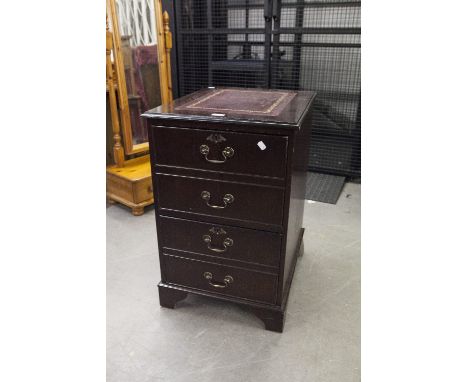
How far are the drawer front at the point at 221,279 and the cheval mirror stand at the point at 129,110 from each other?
91 centimetres

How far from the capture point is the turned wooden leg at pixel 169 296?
1471 mm

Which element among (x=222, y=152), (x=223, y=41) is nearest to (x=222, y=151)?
(x=222, y=152)

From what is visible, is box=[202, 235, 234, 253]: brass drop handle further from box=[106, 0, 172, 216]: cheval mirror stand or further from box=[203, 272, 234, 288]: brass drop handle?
box=[106, 0, 172, 216]: cheval mirror stand

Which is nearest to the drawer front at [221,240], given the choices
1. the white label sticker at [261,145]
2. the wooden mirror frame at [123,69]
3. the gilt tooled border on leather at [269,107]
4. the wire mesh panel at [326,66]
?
the white label sticker at [261,145]

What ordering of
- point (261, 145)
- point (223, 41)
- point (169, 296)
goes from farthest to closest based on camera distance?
point (223, 41), point (169, 296), point (261, 145)

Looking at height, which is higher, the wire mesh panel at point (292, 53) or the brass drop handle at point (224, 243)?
the wire mesh panel at point (292, 53)

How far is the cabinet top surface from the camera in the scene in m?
1.13

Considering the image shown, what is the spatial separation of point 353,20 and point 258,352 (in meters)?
2.25

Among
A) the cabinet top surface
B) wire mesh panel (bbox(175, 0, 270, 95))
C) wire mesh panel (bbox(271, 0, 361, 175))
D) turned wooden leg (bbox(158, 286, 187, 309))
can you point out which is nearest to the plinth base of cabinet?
turned wooden leg (bbox(158, 286, 187, 309))

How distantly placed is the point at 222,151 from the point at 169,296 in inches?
27.4

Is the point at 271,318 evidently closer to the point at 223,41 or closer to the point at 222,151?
the point at 222,151

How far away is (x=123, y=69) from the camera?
215 centimetres

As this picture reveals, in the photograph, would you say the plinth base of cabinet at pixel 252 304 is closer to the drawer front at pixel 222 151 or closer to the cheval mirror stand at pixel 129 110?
the drawer front at pixel 222 151
